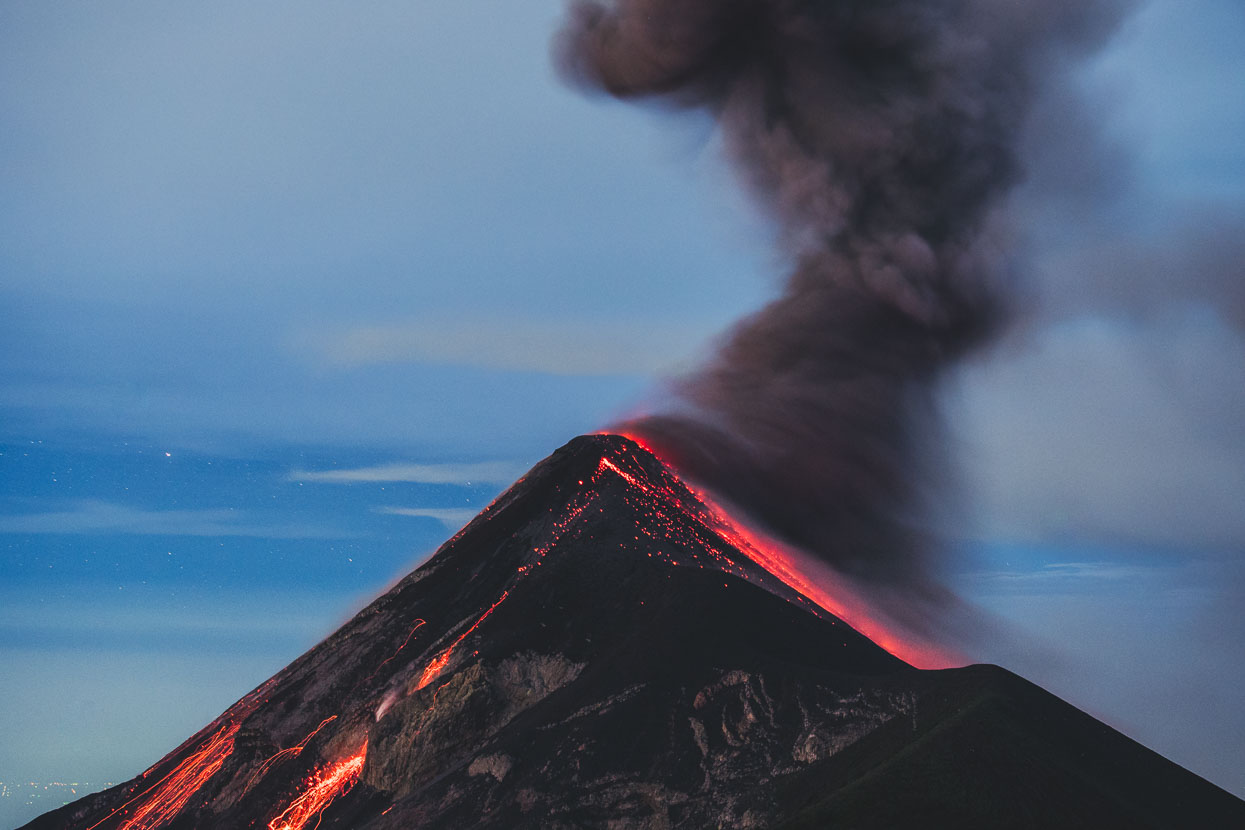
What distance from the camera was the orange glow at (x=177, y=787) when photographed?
75938mm

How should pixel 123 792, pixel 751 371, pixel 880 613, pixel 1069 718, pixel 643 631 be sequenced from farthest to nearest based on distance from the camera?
pixel 751 371 → pixel 880 613 → pixel 123 792 → pixel 643 631 → pixel 1069 718

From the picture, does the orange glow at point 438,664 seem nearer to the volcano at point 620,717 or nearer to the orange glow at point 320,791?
the volcano at point 620,717

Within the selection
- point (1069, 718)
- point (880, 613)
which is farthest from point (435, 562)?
point (1069, 718)

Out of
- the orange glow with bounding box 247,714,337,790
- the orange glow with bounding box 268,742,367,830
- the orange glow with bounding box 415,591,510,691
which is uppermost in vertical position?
the orange glow with bounding box 415,591,510,691

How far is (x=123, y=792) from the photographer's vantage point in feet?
277

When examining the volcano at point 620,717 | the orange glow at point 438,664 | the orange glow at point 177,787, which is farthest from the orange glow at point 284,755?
the orange glow at point 438,664

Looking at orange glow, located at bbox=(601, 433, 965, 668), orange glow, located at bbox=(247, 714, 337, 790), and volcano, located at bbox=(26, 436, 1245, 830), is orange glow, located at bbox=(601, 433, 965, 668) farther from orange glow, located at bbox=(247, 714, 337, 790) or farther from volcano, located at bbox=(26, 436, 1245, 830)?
orange glow, located at bbox=(247, 714, 337, 790)

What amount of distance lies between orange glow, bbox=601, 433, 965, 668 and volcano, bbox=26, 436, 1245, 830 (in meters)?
0.94

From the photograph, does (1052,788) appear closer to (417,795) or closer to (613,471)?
(417,795)

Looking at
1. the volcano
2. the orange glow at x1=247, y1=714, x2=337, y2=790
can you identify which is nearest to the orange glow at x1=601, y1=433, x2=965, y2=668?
the volcano

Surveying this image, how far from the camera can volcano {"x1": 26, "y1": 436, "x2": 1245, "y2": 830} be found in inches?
2114

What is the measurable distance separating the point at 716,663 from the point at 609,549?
14.0 metres

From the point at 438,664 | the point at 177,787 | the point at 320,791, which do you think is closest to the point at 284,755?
the point at 320,791

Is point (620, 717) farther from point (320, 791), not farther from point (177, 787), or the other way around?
point (177, 787)
